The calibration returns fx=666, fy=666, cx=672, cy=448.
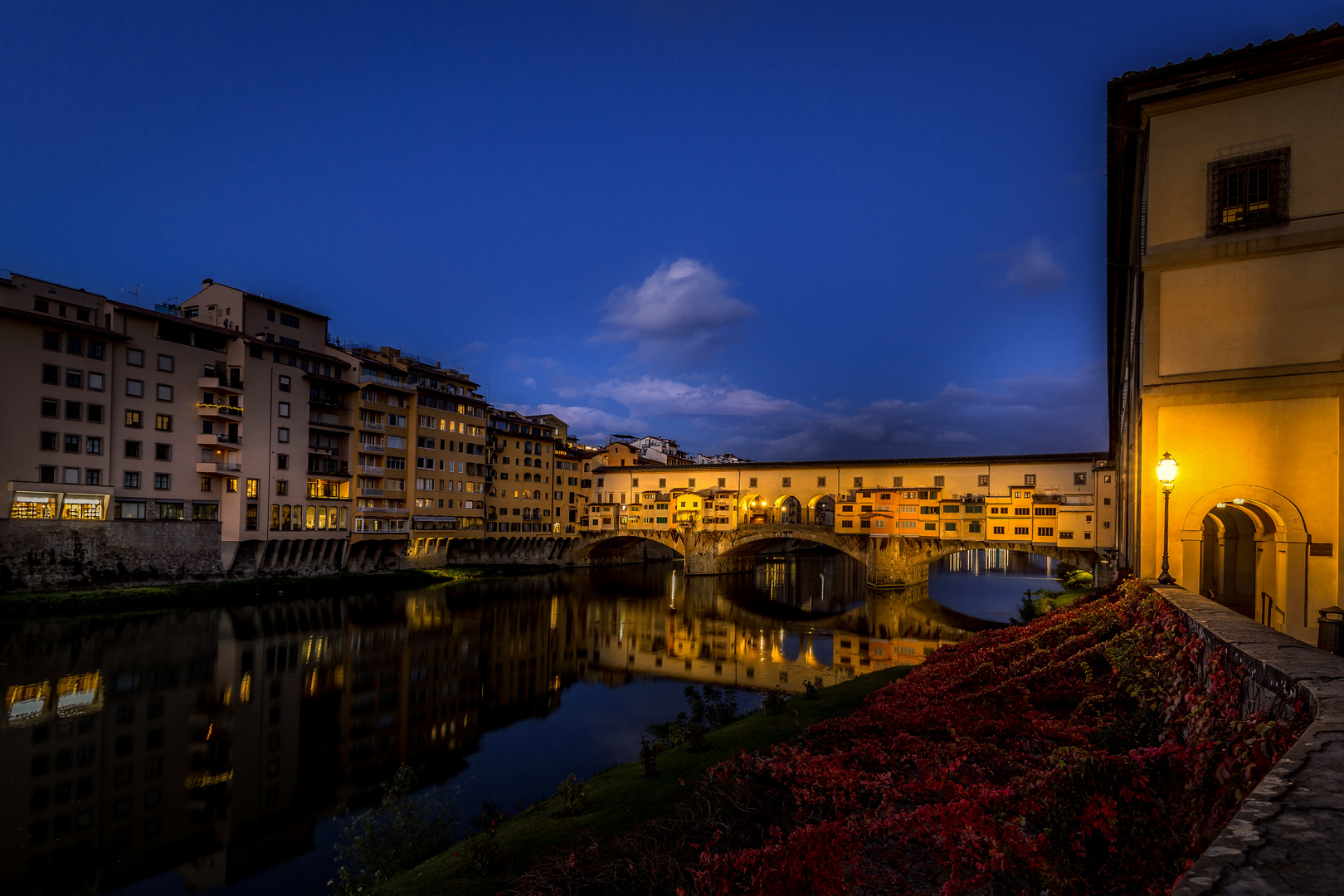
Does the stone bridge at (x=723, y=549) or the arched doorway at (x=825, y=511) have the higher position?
the arched doorway at (x=825, y=511)

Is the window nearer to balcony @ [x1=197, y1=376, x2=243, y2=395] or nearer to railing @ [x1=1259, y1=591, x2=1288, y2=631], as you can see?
railing @ [x1=1259, y1=591, x2=1288, y2=631]

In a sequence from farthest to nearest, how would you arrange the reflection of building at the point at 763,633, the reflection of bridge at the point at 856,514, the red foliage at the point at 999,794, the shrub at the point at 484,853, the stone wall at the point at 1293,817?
the reflection of bridge at the point at 856,514 → the reflection of building at the point at 763,633 → the shrub at the point at 484,853 → the red foliage at the point at 999,794 → the stone wall at the point at 1293,817

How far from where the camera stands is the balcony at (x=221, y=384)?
51.0 m

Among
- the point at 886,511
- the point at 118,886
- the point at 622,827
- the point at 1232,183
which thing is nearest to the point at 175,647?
the point at 118,886

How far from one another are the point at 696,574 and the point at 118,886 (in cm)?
6466

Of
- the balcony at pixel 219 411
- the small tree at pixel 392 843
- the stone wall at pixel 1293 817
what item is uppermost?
the balcony at pixel 219 411

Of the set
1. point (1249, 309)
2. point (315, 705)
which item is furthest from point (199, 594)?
point (1249, 309)

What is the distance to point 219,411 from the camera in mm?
51562

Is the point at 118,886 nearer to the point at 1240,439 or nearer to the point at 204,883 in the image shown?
the point at 204,883

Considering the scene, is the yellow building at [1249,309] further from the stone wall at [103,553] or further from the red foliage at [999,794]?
the stone wall at [103,553]

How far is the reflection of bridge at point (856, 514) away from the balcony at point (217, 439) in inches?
992

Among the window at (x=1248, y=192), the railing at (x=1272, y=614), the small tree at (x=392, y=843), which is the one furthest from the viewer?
the window at (x=1248, y=192)

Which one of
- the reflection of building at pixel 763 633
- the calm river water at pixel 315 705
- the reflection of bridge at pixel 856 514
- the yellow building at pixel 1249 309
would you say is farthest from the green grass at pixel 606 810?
the reflection of bridge at pixel 856 514

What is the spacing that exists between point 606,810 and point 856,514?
60087mm
